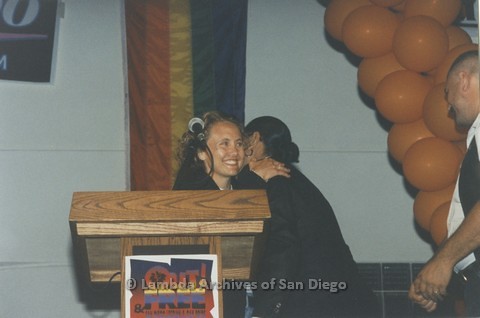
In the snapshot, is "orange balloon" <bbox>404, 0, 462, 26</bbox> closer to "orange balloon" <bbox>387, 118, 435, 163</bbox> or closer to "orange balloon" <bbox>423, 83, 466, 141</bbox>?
"orange balloon" <bbox>423, 83, 466, 141</bbox>

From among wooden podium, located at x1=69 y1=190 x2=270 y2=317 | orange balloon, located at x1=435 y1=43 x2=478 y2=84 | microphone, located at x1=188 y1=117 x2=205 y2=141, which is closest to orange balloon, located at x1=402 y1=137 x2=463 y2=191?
orange balloon, located at x1=435 y1=43 x2=478 y2=84

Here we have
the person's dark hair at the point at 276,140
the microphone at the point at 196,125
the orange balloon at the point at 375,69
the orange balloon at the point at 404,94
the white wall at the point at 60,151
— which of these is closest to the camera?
the microphone at the point at 196,125

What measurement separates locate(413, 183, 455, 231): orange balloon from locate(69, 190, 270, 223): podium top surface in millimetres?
1958

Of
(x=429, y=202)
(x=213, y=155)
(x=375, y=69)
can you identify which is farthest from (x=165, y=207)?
(x=375, y=69)

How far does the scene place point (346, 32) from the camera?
4.31 meters

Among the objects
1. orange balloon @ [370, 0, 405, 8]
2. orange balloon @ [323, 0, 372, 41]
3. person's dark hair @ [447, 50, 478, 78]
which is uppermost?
orange balloon @ [370, 0, 405, 8]

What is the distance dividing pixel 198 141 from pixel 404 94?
4.53ft

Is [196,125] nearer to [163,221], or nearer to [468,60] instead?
[163,221]

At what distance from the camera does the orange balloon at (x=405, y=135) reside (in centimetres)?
415

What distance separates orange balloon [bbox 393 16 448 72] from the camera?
4.05m

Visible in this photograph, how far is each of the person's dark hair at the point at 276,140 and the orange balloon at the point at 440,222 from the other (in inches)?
29.6

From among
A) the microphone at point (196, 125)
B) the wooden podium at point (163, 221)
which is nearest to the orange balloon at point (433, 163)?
the microphone at point (196, 125)

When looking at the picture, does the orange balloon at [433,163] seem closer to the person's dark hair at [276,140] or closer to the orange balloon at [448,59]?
the orange balloon at [448,59]

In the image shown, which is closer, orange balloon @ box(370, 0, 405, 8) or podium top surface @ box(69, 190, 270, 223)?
podium top surface @ box(69, 190, 270, 223)
